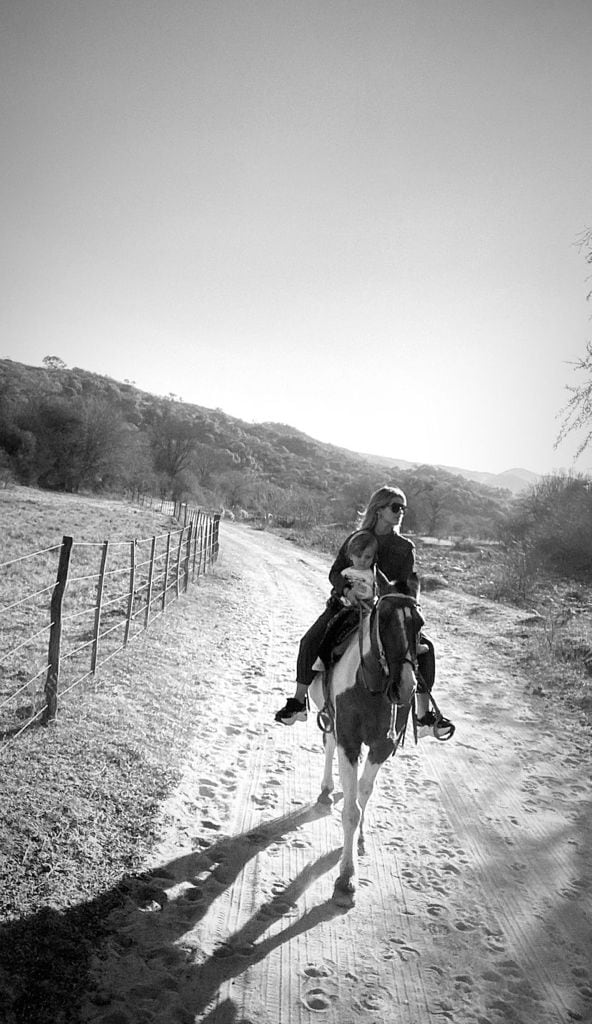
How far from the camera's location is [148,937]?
326 cm

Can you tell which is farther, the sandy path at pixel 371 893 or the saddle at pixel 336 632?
the saddle at pixel 336 632

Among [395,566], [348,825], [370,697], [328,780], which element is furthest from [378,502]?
[328,780]

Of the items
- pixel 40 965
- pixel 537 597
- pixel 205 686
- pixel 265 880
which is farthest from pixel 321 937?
pixel 537 597

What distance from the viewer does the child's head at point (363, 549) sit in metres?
4.04

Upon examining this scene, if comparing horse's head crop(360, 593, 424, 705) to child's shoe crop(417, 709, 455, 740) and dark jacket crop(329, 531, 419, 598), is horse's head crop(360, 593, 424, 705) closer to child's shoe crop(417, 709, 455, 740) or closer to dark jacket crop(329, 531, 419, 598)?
dark jacket crop(329, 531, 419, 598)

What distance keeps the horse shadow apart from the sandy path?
0.01 meters

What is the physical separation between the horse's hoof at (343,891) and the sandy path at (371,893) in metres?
0.07

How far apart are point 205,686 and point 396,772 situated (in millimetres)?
Result: 3341

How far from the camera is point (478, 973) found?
3.22 meters

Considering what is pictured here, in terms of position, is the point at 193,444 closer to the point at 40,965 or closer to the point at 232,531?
the point at 232,531

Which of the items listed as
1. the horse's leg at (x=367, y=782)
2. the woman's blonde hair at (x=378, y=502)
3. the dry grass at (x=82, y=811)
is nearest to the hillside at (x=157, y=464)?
the dry grass at (x=82, y=811)

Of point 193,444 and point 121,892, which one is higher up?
point 193,444

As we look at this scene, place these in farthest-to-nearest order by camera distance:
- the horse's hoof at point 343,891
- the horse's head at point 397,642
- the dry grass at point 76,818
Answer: the horse's hoof at point 343,891 < the horse's head at point 397,642 < the dry grass at point 76,818

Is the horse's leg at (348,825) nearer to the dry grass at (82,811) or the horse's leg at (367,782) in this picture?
the horse's leg at (367,782)
